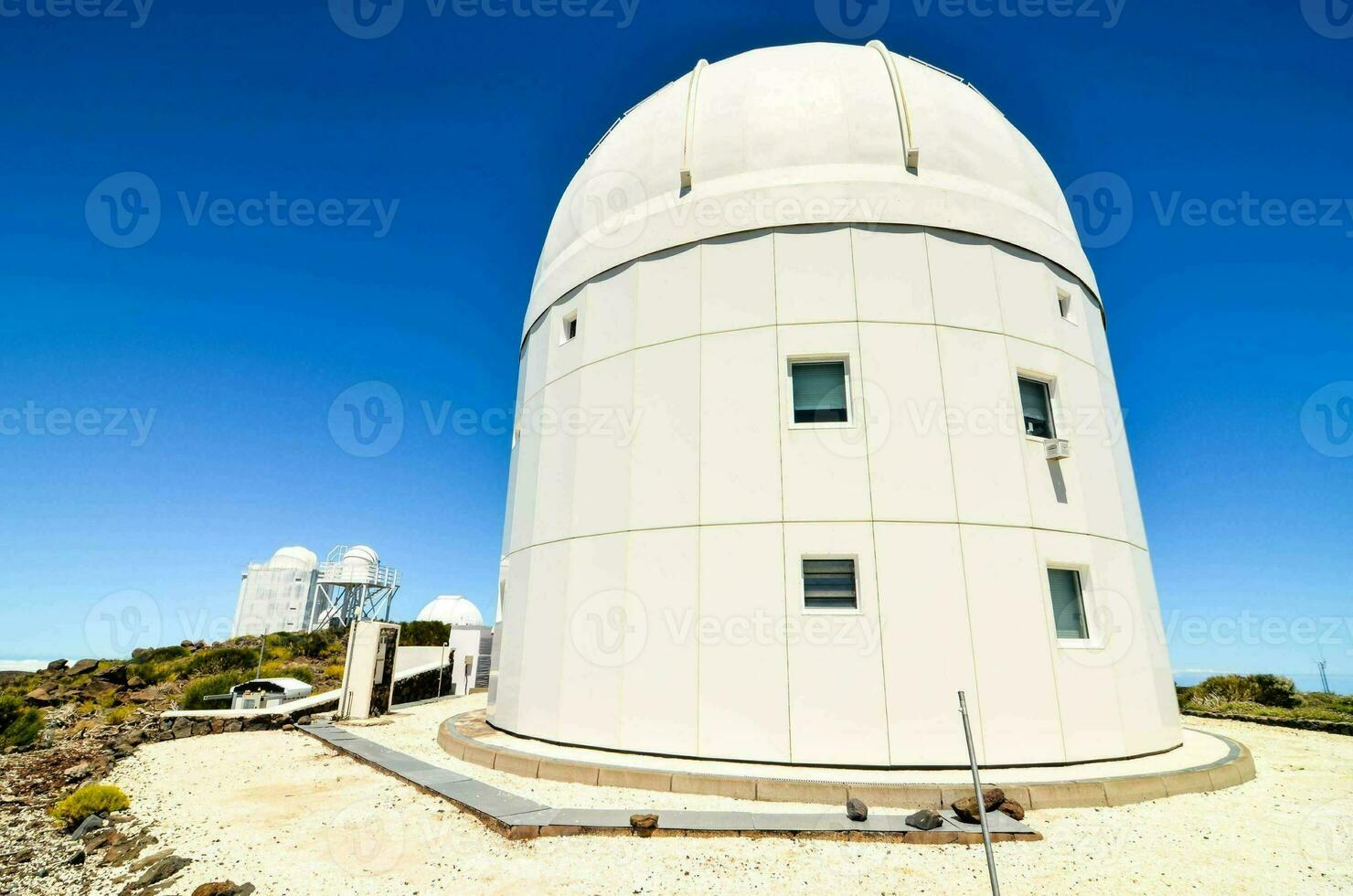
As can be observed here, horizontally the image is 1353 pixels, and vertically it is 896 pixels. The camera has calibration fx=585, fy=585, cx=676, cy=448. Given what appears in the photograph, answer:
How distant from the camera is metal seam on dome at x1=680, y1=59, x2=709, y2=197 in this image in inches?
422

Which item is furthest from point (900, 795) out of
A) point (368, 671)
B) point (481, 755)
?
point (368, 671)

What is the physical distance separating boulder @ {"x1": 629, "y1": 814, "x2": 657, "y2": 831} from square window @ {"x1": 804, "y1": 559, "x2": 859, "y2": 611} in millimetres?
3625

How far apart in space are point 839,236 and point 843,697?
283 inches

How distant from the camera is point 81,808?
7.29 meters

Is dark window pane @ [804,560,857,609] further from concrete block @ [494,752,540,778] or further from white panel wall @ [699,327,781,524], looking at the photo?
concrete block @ [494,752,540,778]

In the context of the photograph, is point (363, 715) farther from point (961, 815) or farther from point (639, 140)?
point (639, 140)

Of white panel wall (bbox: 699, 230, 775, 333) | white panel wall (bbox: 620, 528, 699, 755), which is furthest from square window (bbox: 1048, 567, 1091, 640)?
white panel wall (bbox: 699, 230, 775, 333)

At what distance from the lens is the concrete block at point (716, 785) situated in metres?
7.23

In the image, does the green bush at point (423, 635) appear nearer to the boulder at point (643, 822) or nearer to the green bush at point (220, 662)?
the green bush at point (220, 662)

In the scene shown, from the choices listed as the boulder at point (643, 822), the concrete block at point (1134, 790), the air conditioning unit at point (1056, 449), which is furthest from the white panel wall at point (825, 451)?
the boulder at point (643, 822)

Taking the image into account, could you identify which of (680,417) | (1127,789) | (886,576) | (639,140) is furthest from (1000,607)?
(639,140)

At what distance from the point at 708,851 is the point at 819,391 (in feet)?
21.1

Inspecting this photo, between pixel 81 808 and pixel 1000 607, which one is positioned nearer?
pixel 81 808

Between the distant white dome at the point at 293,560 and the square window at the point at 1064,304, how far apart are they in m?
74.0
